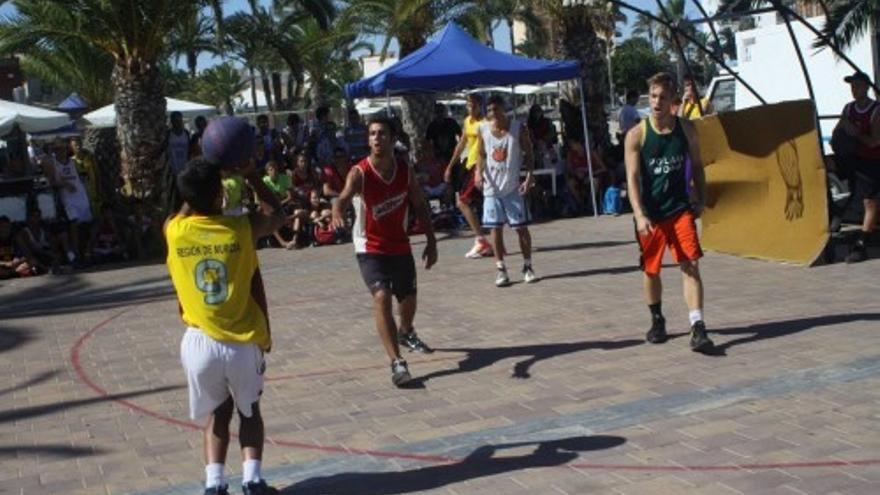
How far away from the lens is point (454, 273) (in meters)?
12.7

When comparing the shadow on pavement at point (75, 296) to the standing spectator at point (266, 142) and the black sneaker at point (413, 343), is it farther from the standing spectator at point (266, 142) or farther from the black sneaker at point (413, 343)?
the black sneaker at point (413, 343)

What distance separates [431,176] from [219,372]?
516 inches

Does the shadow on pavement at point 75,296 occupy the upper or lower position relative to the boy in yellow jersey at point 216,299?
lower

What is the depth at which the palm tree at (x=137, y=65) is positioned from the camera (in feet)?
57.0

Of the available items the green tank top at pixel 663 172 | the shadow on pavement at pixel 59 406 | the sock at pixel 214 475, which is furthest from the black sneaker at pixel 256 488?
the green tank top at pixel 663 172

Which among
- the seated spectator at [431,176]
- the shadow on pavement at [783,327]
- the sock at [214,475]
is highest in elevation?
the seated spectator at [431,176]

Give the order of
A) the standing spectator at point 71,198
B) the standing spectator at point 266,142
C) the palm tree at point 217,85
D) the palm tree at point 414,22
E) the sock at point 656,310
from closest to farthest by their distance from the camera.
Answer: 1. the sock at point 656,310
2. the standing spectator at point 71,198
3. the standing spectator at point 266,142
4. the palm tree at point 414,22
5. the palm tree at point 217,85

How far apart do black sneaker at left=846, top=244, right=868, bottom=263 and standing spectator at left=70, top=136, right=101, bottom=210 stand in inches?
400

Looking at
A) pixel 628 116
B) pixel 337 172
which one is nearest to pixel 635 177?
pixel 337 172

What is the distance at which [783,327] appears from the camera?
28.1 feet

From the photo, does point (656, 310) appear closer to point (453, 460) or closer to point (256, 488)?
point (453, 460)

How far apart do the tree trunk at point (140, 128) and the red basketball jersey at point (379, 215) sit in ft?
33.8

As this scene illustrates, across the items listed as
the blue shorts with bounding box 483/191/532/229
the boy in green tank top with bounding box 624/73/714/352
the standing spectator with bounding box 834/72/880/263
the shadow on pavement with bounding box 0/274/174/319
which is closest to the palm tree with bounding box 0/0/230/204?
the shadow on pavement with bounding box 0/274/174/319

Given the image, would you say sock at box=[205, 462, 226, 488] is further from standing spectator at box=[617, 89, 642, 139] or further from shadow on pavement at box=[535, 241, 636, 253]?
standing spectator at box=[617, 89, 642, 139]
